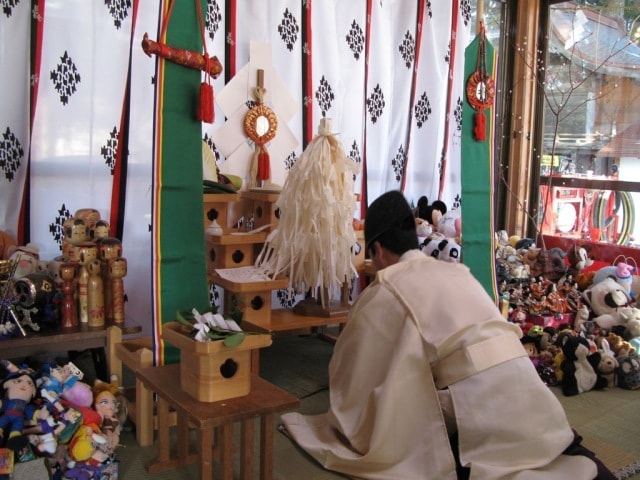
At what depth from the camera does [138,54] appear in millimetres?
3441

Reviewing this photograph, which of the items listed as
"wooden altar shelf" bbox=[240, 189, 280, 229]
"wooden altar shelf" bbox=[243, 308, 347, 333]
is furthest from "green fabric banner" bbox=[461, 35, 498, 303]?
"wooden altar shelf" bbox=[240, 189, 280, 229]

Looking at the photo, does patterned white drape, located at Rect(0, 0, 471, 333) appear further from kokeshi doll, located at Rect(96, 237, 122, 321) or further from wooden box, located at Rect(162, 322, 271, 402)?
wooden box, located at Rect(162, 322, 271, 402)

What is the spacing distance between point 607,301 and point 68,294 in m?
3.14

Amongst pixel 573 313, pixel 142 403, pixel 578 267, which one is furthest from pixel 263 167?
pixel 578 267

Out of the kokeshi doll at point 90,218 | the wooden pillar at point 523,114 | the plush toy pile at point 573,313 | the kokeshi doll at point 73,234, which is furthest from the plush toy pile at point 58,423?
the wooden pillar at point 523,114

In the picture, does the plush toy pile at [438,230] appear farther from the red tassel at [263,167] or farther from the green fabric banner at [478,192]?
the red tassel at [263,167]

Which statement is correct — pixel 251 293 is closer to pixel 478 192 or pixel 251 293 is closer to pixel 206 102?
pixel 206 102

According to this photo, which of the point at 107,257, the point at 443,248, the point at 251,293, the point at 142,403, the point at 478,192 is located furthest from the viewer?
the point at 443,248

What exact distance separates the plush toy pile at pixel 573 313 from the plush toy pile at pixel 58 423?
2.26 meters

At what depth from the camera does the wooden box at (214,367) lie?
200 centimetres

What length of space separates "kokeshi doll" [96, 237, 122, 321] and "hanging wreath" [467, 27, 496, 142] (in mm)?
2075

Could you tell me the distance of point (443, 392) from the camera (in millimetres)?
2154

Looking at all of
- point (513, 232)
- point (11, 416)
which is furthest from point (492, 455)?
point (513, 232)

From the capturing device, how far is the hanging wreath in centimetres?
358
